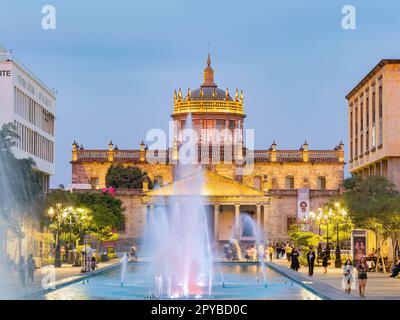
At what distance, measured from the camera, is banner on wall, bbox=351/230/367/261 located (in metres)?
57.7

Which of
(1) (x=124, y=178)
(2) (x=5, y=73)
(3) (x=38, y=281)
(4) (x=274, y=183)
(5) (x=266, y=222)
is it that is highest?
(2) (x=5, y=73)

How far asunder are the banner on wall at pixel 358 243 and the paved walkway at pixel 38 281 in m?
13.0

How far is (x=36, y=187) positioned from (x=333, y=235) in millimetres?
27483

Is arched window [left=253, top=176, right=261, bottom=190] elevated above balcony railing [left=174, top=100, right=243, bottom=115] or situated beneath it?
situated beneath

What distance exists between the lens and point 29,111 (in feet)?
270

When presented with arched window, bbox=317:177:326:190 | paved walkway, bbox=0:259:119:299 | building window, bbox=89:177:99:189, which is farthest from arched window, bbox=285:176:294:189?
paved walkway, bbox=0:259:119:299

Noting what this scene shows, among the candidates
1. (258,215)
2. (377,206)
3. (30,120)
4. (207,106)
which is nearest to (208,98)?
(207,106)

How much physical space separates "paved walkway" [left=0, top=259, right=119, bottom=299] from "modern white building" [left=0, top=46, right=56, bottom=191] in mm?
19883

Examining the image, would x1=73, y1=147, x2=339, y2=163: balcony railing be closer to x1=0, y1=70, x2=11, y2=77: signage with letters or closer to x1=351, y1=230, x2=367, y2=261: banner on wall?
x1=0, y1=70, x2=11, y2=77: signage with letters

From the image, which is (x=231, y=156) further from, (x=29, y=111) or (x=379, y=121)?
(x=379, y=121)

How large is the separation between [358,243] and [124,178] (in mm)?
69422
